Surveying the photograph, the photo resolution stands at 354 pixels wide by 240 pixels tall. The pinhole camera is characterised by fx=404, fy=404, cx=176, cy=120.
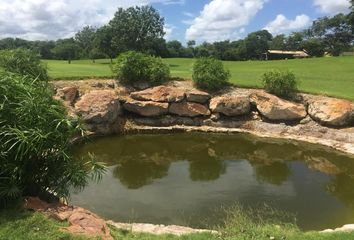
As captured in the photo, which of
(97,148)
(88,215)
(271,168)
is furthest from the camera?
(97,148)

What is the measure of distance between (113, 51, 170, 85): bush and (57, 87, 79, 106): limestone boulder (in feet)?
10.8

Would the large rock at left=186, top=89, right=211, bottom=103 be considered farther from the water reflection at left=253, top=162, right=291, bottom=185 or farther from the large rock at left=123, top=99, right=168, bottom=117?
the water reflection at left=253, top=162, right=291, bottom=185

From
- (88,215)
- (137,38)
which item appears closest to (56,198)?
(88,215)

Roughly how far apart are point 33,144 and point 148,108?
536 inches

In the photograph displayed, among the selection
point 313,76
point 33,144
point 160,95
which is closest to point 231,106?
point 160,95

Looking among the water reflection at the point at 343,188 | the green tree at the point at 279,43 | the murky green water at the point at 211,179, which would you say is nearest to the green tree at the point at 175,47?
the green tree at the point at 279,43

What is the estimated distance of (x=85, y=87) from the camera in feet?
74.3

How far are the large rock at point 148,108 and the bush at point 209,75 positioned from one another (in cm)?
282

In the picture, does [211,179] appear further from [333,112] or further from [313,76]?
[313,76]

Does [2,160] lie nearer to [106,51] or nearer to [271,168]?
[271,168]

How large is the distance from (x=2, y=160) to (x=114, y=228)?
2651 mm

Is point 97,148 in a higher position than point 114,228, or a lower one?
lower

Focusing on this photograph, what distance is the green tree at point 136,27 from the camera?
39.8 m

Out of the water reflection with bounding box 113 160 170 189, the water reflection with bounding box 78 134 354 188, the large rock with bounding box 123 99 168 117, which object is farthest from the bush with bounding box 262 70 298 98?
the water reflection with bounding box 113 160 170 189
